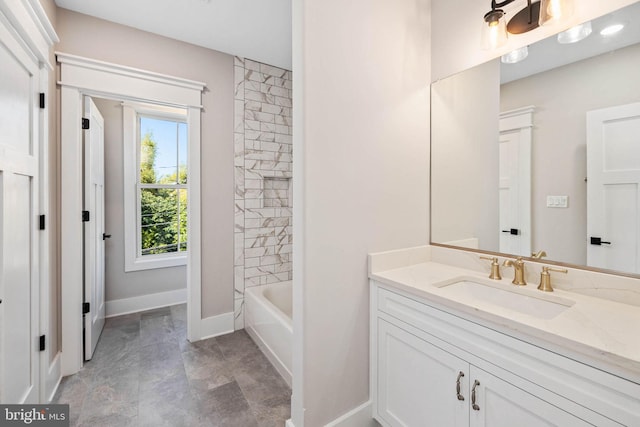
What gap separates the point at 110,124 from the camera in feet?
10.0

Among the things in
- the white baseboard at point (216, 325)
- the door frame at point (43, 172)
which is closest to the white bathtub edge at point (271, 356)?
the white baseboard at point (216, 325)

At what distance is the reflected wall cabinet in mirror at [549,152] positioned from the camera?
110 cm

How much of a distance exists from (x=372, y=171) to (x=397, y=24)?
90 cm

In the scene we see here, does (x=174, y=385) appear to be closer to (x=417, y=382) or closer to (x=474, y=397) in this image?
(x=417, y=382)

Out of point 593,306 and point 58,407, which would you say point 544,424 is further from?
point 58,407

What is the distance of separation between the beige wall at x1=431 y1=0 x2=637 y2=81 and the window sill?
340cm

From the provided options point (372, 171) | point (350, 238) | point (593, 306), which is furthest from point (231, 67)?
point (593, 306)

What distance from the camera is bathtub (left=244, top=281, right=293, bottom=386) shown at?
6.42 ft

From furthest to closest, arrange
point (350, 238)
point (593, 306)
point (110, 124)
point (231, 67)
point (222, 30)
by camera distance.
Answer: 1. point (110, 124)
2. point (231, 67)
3. point (222, 30)
4. point (350, 238)
5. point (593, 306)

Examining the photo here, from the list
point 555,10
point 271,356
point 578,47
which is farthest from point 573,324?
point 271,356

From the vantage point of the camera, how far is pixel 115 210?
3131 mm

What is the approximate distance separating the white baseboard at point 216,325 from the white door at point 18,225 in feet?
3.67

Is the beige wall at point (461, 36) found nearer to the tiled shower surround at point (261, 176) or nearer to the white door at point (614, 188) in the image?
the white door at point (614, 188)

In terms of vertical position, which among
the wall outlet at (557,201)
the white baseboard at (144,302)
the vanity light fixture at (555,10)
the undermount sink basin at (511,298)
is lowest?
the white baseboard at (144,302)
